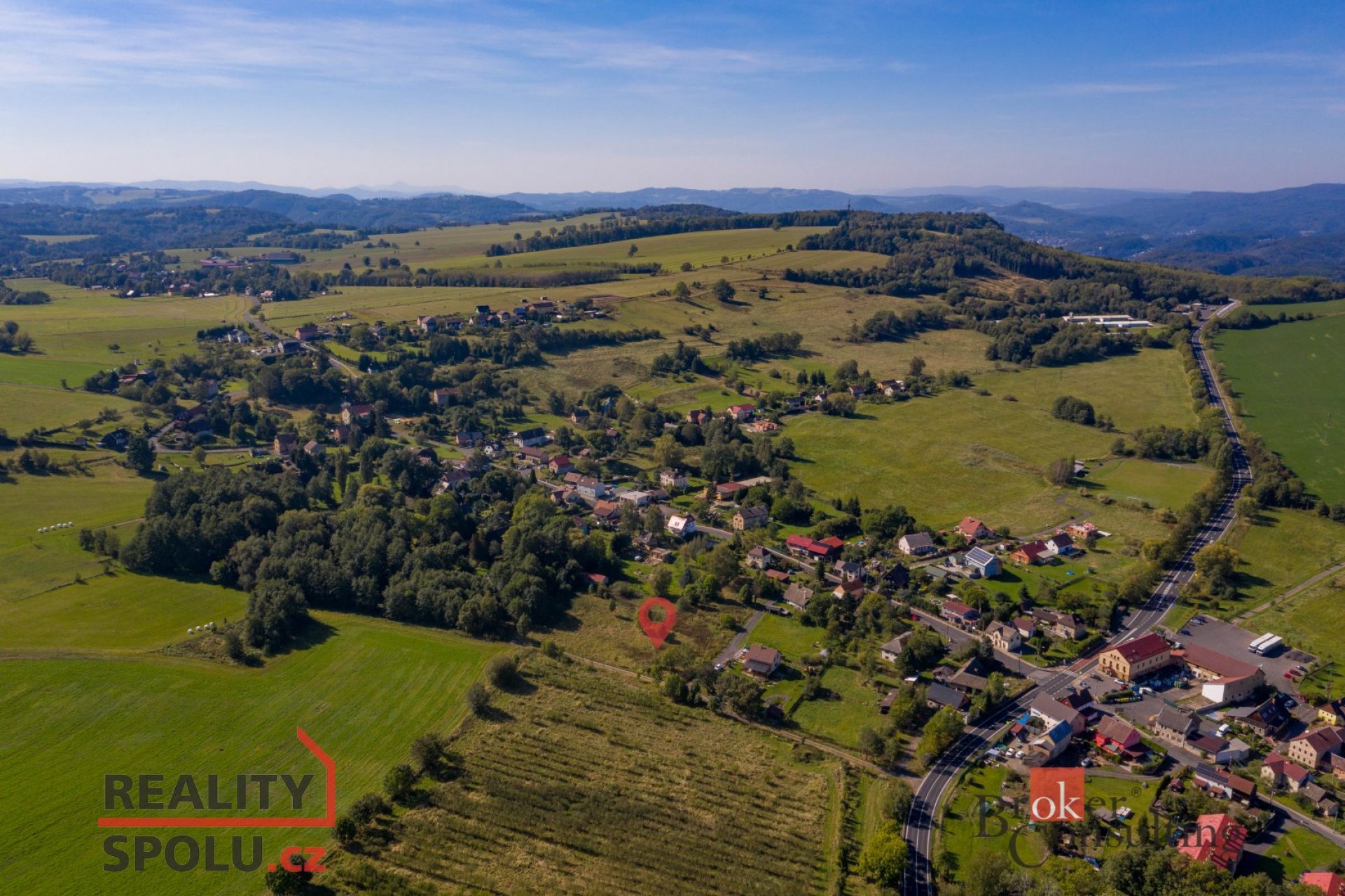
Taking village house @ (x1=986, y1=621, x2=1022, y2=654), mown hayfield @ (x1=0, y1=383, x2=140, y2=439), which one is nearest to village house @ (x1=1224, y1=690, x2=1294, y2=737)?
village house @ (x1=986, y1=621, x2=1022, y2=654)

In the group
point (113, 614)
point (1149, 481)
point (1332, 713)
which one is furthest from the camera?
point (1149, 481)

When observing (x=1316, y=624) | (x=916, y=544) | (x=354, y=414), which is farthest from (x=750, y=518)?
(x=354, y=414)

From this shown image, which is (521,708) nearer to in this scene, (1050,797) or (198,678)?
(198,678)

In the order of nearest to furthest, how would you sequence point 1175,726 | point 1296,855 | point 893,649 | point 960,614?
point 1296,855 → point 1175,726 → point 893,649 → point 960,614

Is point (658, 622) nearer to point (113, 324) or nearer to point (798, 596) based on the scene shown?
point (798, 596)

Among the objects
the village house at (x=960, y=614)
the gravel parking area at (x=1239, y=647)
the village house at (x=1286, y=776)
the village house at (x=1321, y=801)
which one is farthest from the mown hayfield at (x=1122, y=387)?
the village house at (x=1321, y=801)

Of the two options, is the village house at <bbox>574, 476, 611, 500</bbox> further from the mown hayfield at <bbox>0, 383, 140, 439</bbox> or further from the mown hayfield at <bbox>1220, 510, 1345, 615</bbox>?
the mown hayfield at <bbox>0, 383, 140, 439</bbox>

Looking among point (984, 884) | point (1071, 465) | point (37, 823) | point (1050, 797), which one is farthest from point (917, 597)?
point (37, 823)
